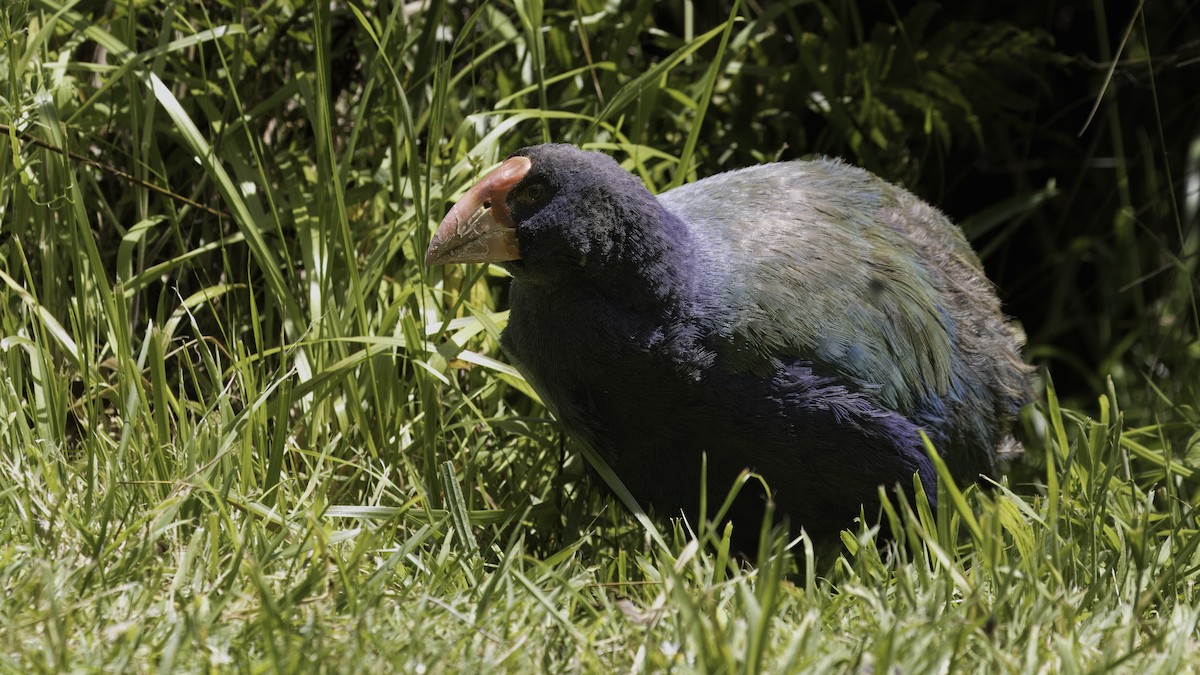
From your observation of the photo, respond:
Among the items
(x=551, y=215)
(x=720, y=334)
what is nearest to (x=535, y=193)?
(x=551, y=215)

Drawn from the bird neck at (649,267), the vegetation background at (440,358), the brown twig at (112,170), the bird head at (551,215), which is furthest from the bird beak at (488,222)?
the brown twig at (112,170)

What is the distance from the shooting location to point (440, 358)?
2391mm

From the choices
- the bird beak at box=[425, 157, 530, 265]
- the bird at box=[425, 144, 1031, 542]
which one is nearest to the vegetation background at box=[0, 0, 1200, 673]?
the bird at box=[425, 144, 1031, 542]

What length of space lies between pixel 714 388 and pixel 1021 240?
2.14 m

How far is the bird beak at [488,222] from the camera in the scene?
2.09 metres

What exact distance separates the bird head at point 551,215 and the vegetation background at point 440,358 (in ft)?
0.98

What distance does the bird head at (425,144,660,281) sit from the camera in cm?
206

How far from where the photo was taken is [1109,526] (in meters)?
2.16

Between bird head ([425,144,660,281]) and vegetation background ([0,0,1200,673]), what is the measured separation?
299mm

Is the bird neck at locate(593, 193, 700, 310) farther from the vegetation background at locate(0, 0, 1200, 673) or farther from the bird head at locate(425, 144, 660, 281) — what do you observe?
the vegetation background at locate(0, 0, 1200, 673)

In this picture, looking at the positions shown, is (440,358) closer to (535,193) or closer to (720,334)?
(535,193)

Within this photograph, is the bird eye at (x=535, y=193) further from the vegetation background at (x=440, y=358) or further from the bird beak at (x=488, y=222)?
the vegetation background at (x=440, y=358)

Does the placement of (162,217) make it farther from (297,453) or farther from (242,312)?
(297,453)

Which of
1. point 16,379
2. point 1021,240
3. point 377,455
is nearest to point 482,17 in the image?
point 377,455
